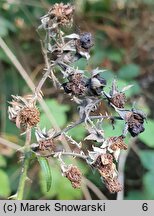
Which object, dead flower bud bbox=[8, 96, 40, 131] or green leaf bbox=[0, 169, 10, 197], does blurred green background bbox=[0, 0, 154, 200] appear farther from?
dead flower bud bbox=[8, 96, 40, 131]

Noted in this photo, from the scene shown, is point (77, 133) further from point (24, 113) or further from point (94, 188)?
point (24, 113)

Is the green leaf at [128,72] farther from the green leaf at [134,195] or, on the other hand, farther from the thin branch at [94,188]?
the thin branch at [94,188]

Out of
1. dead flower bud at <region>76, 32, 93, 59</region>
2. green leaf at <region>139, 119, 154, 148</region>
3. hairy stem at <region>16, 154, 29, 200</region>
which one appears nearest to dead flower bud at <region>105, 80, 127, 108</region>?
dead flower bud at <region>76, 32, 93, 59</region>

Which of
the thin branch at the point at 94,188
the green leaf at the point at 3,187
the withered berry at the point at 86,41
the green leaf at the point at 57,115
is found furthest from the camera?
the green leaf at the point at 57,115

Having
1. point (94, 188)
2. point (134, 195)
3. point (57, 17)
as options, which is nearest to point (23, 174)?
point (57, 17)

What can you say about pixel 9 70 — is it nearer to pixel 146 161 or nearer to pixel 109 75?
pixel 109 75

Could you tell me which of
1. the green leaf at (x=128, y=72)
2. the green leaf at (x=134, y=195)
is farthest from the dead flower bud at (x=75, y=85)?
the green leaf at (x=128, y=72)

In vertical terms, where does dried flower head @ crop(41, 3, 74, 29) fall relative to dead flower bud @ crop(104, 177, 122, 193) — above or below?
above
